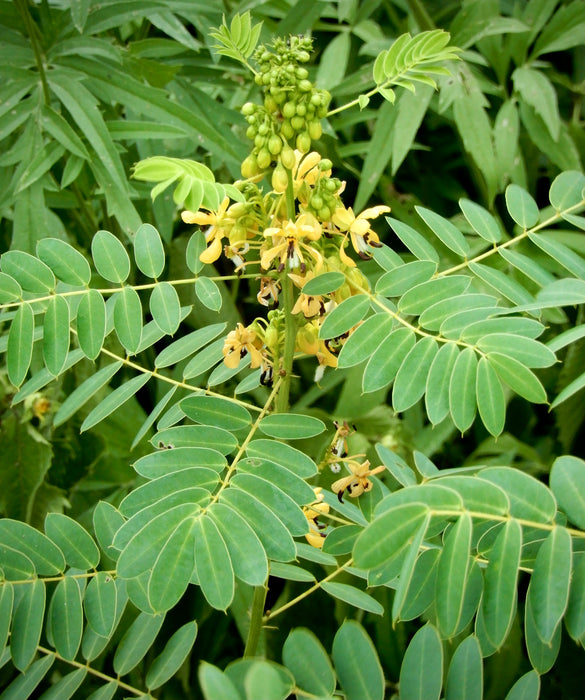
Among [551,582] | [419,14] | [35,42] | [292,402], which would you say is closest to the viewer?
[551,582]

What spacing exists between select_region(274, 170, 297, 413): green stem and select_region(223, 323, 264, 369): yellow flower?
3 cm

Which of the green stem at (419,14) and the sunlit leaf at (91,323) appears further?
the green stem at (419,14)

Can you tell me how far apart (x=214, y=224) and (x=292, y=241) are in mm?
96

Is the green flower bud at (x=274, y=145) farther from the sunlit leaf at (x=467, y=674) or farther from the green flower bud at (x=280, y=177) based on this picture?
the sunlit leaf at (x=467, y=674)

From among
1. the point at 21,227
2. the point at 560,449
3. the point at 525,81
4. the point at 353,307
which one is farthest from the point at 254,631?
the point at 525,81

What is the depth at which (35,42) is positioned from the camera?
1075 millimetres

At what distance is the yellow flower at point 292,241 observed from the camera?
0.62 metres

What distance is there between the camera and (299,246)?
66 cm

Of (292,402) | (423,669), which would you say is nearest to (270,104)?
(423,669)

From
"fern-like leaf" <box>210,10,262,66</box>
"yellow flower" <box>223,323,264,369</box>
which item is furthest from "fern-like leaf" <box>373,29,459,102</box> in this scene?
"yellow flower" <box>223,323,264,369</box>

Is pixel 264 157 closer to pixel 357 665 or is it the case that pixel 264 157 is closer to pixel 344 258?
pixel 344 258

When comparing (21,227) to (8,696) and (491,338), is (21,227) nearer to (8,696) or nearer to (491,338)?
(8,696)

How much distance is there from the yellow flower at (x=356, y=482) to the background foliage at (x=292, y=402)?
0.10ft

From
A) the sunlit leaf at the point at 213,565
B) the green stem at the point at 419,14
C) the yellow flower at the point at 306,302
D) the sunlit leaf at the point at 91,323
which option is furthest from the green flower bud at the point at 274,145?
the green stem at the point at 419,14
